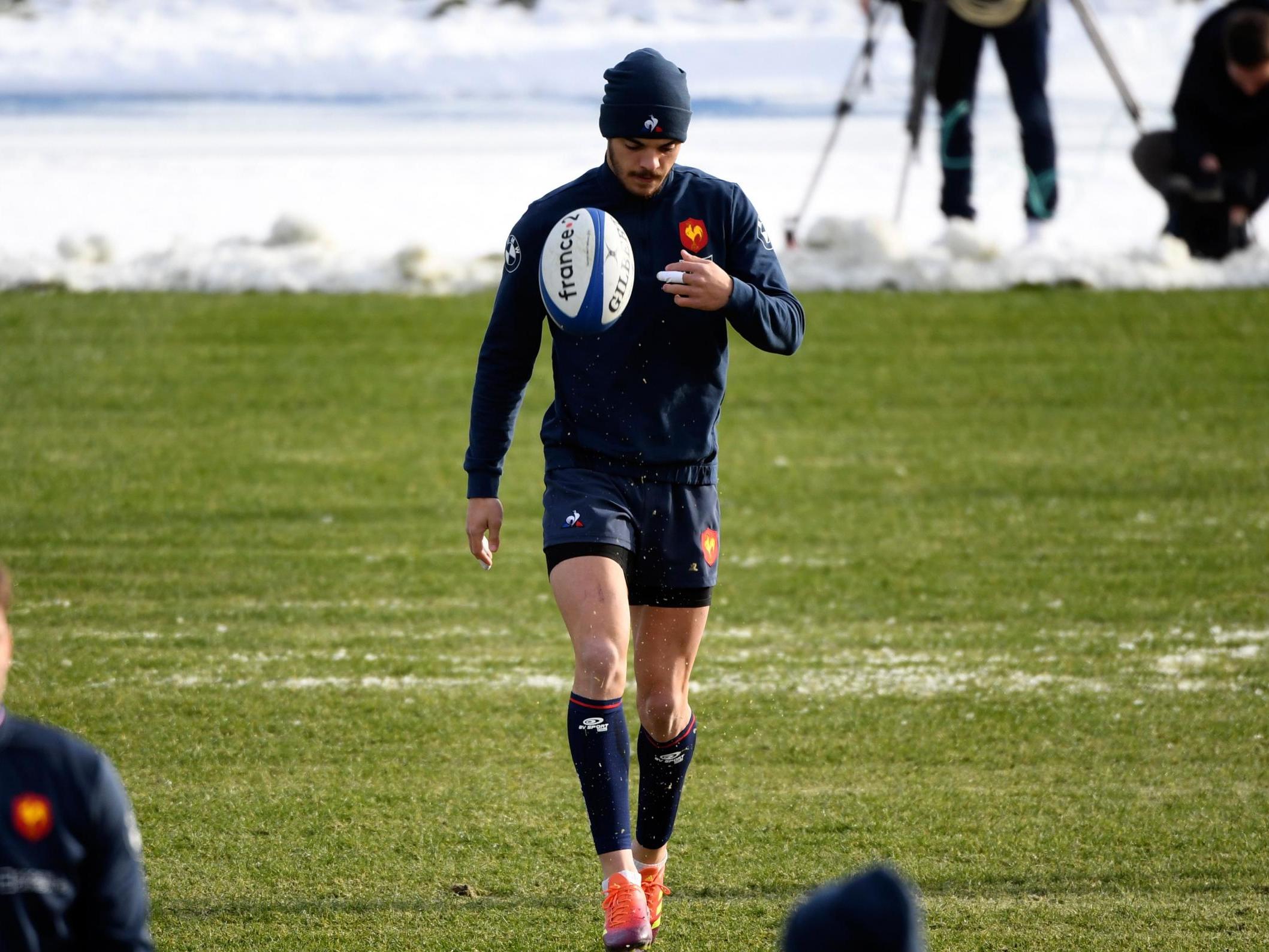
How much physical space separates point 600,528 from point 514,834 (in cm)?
103

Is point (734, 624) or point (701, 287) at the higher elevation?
point (701, 287)

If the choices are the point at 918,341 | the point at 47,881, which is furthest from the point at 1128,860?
the point at 918,341

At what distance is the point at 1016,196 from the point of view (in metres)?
18.5

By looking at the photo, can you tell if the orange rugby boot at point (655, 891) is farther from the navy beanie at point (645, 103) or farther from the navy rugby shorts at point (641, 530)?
the navy beanie at point (645, 103)

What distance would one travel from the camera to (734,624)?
21.8ft

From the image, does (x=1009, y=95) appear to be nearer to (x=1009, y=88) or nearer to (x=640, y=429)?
(x=1009, y=88)

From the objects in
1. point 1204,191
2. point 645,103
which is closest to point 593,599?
point 645,103

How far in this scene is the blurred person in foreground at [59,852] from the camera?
217 cm

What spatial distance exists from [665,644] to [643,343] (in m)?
0.68

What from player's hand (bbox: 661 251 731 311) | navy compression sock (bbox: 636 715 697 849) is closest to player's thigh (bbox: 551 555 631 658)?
navy compression sock (bbox: 636 715 697 849)

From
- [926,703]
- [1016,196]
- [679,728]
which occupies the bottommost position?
[1016,196]

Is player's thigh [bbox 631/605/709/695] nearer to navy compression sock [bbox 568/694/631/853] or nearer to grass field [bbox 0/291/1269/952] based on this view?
navy compression sock [bbox 568/694/631/853]

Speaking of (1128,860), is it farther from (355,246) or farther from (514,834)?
(355,246)

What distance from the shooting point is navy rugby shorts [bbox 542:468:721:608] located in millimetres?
3922
